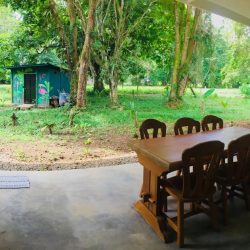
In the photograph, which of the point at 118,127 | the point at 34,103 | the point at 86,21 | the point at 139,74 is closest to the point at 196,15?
the point at 139,74

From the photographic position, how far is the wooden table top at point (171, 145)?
2.62 m

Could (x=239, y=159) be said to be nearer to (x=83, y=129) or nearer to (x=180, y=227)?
(x=180, y=227)

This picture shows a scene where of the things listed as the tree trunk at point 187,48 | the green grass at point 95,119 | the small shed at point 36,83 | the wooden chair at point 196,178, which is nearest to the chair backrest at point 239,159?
the wooden chair at point 196,178

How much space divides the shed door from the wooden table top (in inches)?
404

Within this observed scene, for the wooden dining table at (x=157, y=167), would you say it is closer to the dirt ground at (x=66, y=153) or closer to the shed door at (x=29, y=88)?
the dirt ground at (x=66, y=153)

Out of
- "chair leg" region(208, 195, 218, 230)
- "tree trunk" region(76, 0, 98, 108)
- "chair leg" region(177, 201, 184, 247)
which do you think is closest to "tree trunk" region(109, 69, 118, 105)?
"tree trunk" region(76, 0, 98, 108)

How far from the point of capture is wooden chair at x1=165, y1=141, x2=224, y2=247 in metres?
2.47

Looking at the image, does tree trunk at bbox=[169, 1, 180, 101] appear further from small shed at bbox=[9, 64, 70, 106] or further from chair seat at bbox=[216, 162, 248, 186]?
chair seat at bbox=[216, 162, 248, 186]

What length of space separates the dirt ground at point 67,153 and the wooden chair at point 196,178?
2257 mm

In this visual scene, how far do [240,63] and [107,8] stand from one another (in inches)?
256

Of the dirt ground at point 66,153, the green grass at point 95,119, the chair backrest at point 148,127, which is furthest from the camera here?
the green grass at point 95,119

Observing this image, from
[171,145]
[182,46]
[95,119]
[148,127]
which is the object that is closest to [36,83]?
[95,119]

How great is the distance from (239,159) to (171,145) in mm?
650

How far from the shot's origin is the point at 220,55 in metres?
19.3
